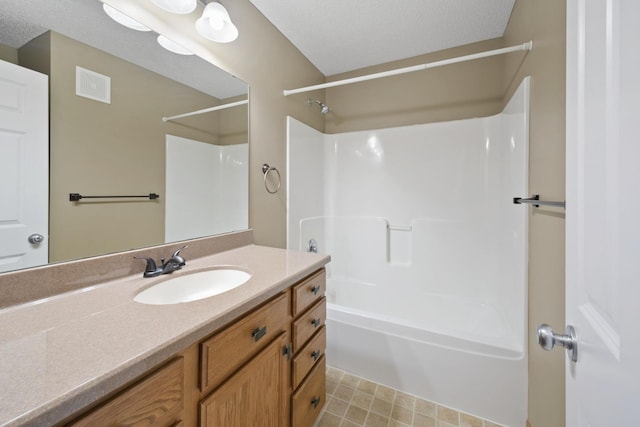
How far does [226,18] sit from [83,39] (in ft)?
2.02

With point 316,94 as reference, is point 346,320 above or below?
below

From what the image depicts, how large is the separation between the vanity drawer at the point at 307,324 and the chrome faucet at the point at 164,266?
0.56 metres

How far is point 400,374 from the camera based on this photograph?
1.58 metres

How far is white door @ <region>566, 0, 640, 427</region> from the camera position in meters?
0.35

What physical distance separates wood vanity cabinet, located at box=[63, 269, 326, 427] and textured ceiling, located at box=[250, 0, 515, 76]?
69.3 inches

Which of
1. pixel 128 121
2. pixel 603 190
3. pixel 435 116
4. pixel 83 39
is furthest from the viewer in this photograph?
pixel 435 116

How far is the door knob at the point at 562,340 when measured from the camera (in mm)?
527

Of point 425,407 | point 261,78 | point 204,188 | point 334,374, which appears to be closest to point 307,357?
point 334,374

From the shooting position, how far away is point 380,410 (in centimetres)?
147

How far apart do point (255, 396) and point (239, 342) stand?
0.23m

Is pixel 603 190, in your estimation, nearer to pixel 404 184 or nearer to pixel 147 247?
pixel 147 247

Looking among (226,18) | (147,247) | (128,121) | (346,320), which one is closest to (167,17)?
(226,18)

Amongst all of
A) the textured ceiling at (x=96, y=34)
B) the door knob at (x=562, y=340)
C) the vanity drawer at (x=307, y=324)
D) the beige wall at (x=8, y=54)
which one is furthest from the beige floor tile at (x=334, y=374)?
the beige wall at (x=8, y=54)

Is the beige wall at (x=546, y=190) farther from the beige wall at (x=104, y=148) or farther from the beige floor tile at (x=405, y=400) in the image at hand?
the beige wall at (x=104, y=148)
